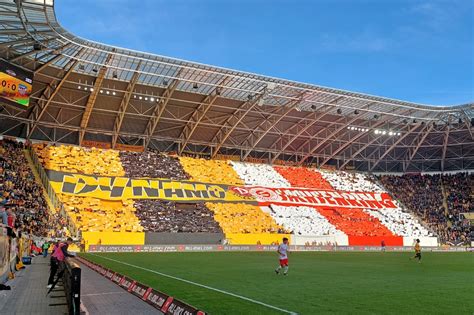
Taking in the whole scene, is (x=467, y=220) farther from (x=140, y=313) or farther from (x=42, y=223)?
(x=140, y=313)

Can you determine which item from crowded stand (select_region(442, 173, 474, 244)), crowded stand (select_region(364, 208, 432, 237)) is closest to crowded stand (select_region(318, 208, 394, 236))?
crowded stand (select_region(364, 208, 432, 237))

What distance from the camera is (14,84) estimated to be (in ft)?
112

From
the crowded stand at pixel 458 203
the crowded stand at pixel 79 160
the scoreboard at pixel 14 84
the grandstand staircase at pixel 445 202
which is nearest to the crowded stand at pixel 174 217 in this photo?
the crowded stand at pixel 79 160

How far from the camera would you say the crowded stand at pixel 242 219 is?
170ft

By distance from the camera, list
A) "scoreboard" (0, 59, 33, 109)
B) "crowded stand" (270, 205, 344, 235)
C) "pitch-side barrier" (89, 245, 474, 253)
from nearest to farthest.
Answer: 1. "scoreboard" (0, 59, 33, 109)
2. "pitch-side barrier" (89, 245, 474, 253)
3. "crowded stand" (270, 205, 344, 235)

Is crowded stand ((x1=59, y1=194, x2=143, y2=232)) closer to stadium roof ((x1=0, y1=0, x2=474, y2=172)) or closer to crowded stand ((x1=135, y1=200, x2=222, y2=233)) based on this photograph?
crowded stand ((x1=135, y1=200, x2=222, y2=233))

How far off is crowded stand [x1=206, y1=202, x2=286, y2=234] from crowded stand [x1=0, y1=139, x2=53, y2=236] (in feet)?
59.9

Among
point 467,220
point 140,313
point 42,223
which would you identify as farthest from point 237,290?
point 467,220

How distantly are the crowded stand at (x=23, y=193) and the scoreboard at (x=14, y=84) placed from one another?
799 cm

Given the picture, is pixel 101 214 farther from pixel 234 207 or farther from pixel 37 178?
pixel 234 207

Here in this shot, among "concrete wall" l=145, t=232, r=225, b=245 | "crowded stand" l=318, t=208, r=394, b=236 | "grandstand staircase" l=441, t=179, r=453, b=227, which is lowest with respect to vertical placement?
"concrete wall" l=145, t=232, r=225, b=245

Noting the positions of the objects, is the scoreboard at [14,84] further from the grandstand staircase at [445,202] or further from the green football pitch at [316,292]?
the grandstand staircase at [445,202]

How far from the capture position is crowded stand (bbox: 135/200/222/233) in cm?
4825

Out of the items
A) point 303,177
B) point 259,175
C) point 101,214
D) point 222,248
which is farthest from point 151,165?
point 303,177
